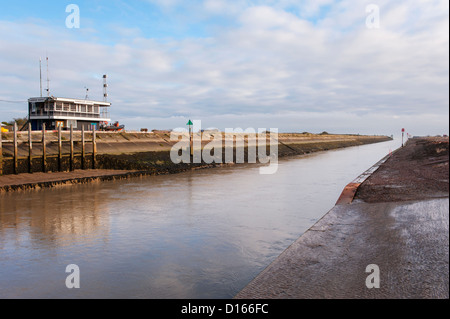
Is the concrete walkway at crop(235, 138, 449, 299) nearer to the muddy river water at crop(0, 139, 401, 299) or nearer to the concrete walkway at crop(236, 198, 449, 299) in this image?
the concrete walkway at crop(236, 198, 449, 299)

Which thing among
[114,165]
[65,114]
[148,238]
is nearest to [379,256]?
[148,238]

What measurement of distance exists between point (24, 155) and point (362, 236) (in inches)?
921

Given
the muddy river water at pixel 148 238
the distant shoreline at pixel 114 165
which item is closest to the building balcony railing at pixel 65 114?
the distant shoreline at pixel 114 165

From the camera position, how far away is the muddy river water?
6.41 m

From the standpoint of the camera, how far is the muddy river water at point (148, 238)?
641cm

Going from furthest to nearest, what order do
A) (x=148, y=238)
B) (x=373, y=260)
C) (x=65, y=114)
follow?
1. (x=65, y=114)
2. (x=148, y=238)
3. (x=373, y=260)

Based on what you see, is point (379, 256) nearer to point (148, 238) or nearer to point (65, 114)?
point (148, 238)

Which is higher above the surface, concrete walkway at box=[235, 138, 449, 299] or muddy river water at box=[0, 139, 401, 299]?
concrete walkway at box=[235, 138, 449, 299]

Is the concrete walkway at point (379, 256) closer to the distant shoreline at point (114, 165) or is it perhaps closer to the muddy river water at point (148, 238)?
the muddy river water at point (148, 238)

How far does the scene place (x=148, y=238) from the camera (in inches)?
373

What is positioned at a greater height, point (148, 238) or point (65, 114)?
point (65, 114)

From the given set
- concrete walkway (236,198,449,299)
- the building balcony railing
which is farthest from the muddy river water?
the building balcony railing

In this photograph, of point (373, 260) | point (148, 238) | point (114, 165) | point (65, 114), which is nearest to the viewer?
point (373, 260)

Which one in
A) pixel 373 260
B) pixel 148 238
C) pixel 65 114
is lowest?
pixel 148 238
